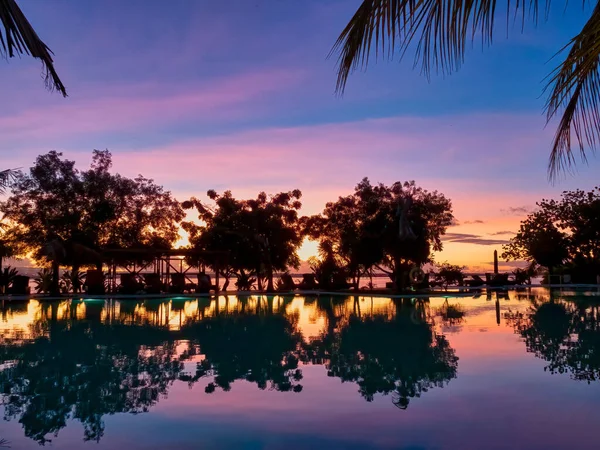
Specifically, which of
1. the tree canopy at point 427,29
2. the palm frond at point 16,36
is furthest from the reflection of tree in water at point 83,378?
the tree canopy at point 427,29

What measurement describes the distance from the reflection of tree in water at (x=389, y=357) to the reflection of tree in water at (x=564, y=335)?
1613mm

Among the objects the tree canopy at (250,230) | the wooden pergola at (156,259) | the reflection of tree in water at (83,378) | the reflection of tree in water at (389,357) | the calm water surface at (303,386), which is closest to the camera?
the calm water surface at (303,386)

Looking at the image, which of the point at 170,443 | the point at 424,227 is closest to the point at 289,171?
the point at 424,227

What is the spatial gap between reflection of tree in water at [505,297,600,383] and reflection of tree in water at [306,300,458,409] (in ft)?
5.29

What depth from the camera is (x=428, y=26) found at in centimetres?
216

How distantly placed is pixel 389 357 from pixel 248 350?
2.61 metres

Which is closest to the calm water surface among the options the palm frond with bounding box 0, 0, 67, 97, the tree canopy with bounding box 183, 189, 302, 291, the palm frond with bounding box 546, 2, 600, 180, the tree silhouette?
the palm frond with bounding box 546, 2, 600, 180

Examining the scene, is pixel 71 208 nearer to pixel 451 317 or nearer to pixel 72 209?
pixel 72 209

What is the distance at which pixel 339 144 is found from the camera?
19141mm

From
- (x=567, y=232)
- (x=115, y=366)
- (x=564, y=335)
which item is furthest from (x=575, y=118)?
(x=567, y=232)

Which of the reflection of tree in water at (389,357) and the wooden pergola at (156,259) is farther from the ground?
the wooden pergola at (156,259)

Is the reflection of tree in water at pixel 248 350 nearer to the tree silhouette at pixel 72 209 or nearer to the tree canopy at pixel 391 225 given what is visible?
the tree canopy at pixel 391 225

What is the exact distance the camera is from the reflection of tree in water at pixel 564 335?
805cm

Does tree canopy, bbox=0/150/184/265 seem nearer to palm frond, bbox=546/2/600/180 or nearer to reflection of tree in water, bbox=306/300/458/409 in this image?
reflection of tree in water, bbox=306/300/458/409
